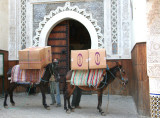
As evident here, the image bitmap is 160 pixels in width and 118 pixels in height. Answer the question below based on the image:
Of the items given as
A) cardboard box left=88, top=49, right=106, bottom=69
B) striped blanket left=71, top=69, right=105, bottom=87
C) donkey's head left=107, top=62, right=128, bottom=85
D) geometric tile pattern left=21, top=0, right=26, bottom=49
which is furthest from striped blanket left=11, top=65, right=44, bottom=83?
geometric tile pattern left=21, top=0, right=26, bottom=49

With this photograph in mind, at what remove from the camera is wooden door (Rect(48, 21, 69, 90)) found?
8964 millimetres

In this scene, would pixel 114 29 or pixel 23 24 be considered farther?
pixel 23 24

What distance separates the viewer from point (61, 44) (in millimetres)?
9023

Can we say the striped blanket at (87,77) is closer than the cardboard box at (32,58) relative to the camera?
Yes

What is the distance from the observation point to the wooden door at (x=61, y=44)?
8.96 m

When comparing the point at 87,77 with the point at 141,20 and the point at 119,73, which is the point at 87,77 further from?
the point at 141,20

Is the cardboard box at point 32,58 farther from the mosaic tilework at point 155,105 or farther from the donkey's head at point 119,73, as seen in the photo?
the mosaic tilework at point 155,105

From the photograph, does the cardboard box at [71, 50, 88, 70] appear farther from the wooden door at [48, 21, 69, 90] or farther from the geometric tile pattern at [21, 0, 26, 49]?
the geometric tile pattern at [21, 0, 26, 49]

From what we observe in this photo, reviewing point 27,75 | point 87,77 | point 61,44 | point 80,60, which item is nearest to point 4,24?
point 61,44

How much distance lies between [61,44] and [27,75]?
10.5ft

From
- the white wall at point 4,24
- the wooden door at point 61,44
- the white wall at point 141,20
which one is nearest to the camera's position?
the white wall at point 141,20

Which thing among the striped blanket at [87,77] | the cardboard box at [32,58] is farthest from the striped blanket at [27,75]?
the striped blanket at [87,77]

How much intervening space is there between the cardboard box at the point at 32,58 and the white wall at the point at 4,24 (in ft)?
10.1

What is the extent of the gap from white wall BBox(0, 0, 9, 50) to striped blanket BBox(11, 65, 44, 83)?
9.25ft
